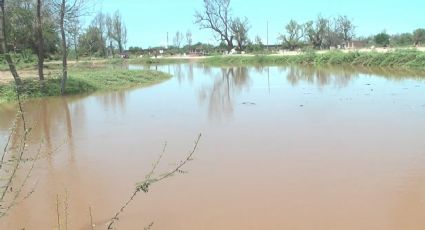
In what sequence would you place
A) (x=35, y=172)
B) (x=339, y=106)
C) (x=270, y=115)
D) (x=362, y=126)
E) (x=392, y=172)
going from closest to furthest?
(x=392, y=172)
(x=35, y=172)
(x=362, y=126)
(x=270, y=115)
(x=339, y=106)

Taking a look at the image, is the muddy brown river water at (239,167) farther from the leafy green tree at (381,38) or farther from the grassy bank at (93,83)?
the leafy green tree at (381,38)

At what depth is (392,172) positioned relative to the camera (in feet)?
19.9

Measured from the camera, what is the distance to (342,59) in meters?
34.1

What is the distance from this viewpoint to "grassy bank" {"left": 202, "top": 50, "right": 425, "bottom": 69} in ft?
90.0

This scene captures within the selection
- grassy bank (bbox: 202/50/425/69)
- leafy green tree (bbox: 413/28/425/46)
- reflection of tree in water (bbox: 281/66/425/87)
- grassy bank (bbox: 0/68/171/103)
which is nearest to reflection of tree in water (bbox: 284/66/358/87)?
reflection of tree in water (bbox: 281/66/425/87)

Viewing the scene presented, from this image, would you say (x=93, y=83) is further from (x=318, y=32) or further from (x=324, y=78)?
(x=318, y=32)

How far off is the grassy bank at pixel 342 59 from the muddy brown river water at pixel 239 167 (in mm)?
15967

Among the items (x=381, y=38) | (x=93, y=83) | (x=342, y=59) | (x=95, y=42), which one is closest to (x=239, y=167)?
(x=93, y=83)

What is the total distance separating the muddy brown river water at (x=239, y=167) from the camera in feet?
15.8

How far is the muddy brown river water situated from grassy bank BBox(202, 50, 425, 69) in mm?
15967

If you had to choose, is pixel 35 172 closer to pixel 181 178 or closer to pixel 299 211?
pixel 181 178

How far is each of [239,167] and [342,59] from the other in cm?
2927

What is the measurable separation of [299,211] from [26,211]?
2.84m

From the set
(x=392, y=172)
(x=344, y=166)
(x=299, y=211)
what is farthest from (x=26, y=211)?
(x=392, y=172)
